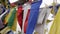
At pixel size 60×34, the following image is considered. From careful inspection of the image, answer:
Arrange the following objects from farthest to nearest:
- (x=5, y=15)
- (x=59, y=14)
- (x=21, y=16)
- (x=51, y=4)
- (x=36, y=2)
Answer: (x=5, y=15), (x=21, y=16), (x=36, y=2), (x=51, y=4), (x=59, y=14)

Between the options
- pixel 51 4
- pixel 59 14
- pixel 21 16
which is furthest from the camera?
Answer: pixel 21 16

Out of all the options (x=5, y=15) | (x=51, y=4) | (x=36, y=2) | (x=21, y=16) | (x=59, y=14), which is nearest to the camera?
(x=59, y=14)

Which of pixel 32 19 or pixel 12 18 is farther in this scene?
pixel 12 18

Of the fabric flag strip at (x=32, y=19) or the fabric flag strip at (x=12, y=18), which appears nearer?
the fabric flag strip at (x=32, y=19)

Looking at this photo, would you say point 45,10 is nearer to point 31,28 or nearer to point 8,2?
point 31,28

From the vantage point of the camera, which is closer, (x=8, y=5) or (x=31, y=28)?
(x=31, y=28)

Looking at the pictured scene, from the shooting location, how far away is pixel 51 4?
A: 3.61ft

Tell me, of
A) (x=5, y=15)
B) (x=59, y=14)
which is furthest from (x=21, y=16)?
(x=59, y=14)

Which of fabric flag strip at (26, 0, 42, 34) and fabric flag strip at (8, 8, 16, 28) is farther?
fabric flag strip at (8, 8, 16, 28)

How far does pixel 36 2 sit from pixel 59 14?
0.30 metres

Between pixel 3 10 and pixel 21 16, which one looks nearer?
pixel 21 16

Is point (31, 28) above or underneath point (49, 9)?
underneath

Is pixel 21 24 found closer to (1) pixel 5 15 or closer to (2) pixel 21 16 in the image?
(2) pixel 21 16

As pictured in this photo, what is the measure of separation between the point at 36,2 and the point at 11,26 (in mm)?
317
